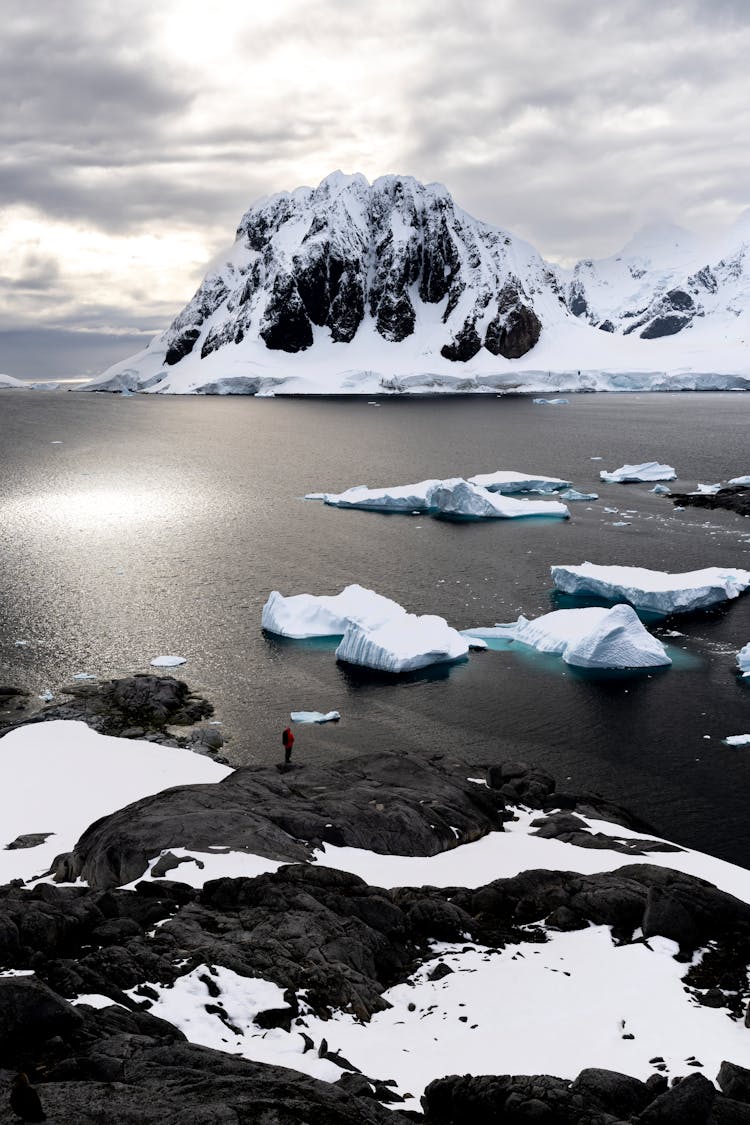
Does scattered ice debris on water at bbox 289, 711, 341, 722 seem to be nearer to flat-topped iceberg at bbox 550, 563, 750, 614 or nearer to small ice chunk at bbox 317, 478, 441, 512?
flat-topped iceberg at bbox 550, 563, 750, 614

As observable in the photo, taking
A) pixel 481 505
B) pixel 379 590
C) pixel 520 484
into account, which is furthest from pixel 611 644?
pixel 520 484

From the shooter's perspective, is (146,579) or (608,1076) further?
(146,579)

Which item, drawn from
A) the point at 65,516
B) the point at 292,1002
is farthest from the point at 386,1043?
the point at 65,516

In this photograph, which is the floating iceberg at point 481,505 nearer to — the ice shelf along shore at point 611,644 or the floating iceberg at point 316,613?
the floating iceberg at point 316,613

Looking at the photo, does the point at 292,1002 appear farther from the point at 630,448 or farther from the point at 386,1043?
the point at 630,448

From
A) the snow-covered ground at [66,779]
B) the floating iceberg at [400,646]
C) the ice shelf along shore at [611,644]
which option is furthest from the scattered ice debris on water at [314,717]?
the ice shelf along shore at [611,644]
